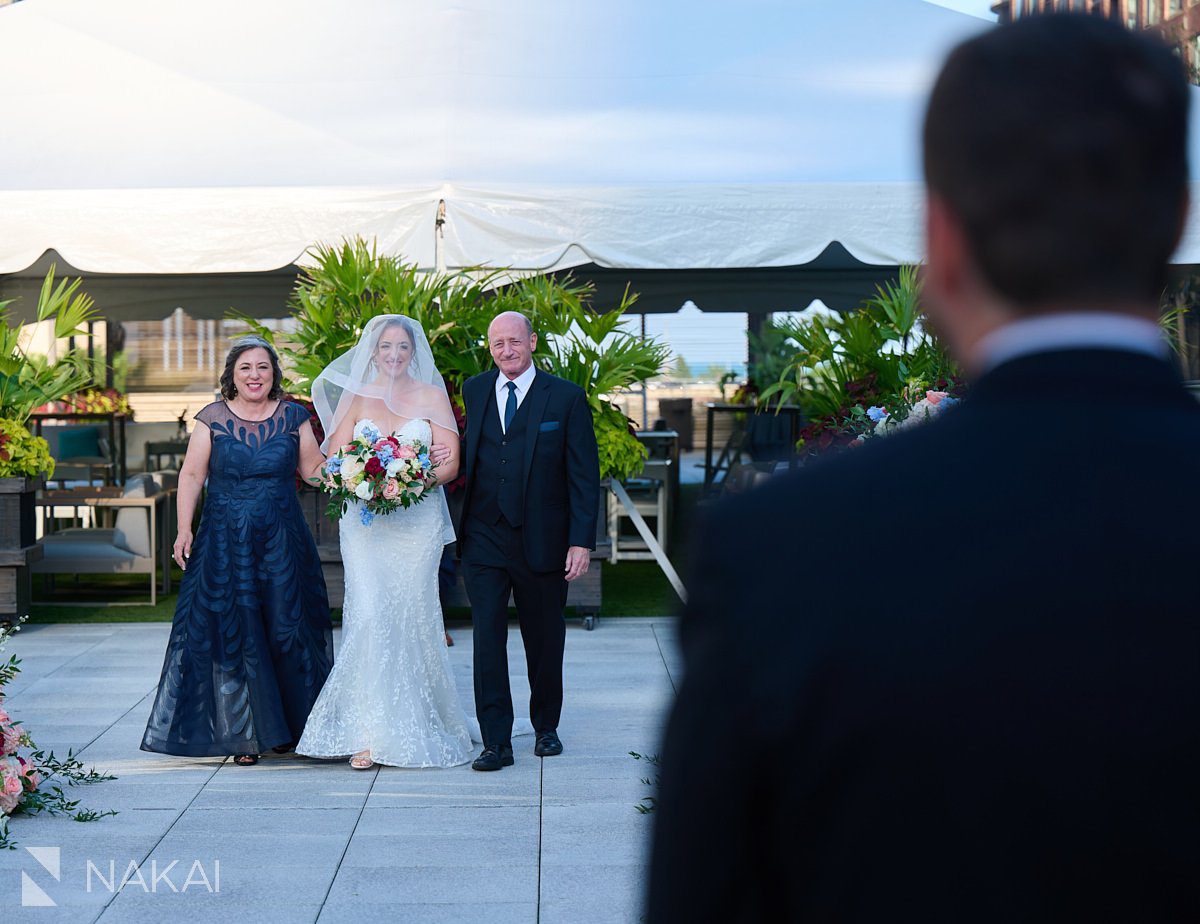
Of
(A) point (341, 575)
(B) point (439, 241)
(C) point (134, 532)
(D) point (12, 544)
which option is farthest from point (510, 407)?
(C) point (134, 532)

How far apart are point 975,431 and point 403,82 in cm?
1094

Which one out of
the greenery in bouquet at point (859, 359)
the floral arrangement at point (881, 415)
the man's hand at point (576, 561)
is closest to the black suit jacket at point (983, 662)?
the floral arrangement at point (881, 415)

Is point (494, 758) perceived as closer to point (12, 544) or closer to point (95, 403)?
point (12, 544)

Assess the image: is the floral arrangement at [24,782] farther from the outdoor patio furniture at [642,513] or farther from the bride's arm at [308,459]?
the outdoor patio furniture at [642,513]

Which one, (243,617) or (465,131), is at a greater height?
(465,131)

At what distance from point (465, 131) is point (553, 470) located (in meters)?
4.89

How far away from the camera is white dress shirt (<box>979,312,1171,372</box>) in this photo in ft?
3.36

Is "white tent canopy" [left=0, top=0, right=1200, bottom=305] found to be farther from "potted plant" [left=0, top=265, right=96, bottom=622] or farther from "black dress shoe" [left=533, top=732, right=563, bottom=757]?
"black dress shoe" [left=533, top=732, right=563, bottom=757]

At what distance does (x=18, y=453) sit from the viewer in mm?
9391

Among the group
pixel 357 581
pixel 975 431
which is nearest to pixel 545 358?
pixel 357 581

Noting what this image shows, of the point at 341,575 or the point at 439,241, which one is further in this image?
the point at 341,575

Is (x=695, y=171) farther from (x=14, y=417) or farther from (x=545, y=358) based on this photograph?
(x=14, y=417)

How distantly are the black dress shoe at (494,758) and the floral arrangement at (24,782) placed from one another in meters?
1.60

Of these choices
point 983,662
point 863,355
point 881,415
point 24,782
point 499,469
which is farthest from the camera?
point 863,355
